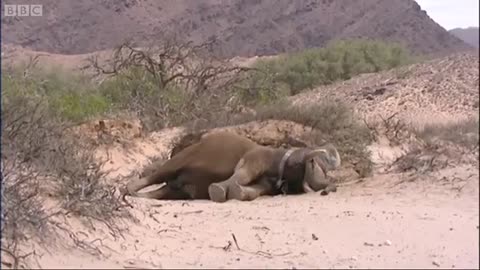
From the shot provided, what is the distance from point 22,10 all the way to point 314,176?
4081 millimetres

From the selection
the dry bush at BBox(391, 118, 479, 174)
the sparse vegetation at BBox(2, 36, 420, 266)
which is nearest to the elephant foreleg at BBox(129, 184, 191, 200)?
the sparse vegetation at BBox(2, 36, 420, 266)

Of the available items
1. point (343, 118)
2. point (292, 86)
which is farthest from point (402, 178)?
point (292, 86)

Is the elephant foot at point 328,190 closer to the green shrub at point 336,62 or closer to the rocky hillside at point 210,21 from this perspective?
the rocky hillside at point 210,21

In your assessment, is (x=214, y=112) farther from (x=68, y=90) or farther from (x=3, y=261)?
(x=3, y=261)

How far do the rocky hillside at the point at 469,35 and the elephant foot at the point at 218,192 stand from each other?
3.91 meters

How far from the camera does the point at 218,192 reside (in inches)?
410

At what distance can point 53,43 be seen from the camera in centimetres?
1488

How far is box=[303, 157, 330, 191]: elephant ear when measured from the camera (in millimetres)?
10688

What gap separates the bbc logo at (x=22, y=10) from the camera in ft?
24.1

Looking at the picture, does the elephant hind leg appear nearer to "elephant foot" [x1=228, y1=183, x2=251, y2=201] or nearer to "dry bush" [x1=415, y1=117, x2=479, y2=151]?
"elephant foot" [x1=228, y1=183, x2=251, y2=201]

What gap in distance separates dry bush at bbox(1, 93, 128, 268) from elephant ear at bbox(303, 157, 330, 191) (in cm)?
296

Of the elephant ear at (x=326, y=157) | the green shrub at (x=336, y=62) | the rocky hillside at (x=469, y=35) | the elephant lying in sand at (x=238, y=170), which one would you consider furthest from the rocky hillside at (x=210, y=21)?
the green shrub at (x=336, y=62)

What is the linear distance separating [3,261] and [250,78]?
51.0ft

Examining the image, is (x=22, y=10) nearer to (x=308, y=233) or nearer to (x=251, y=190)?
(x=308, y=233)
